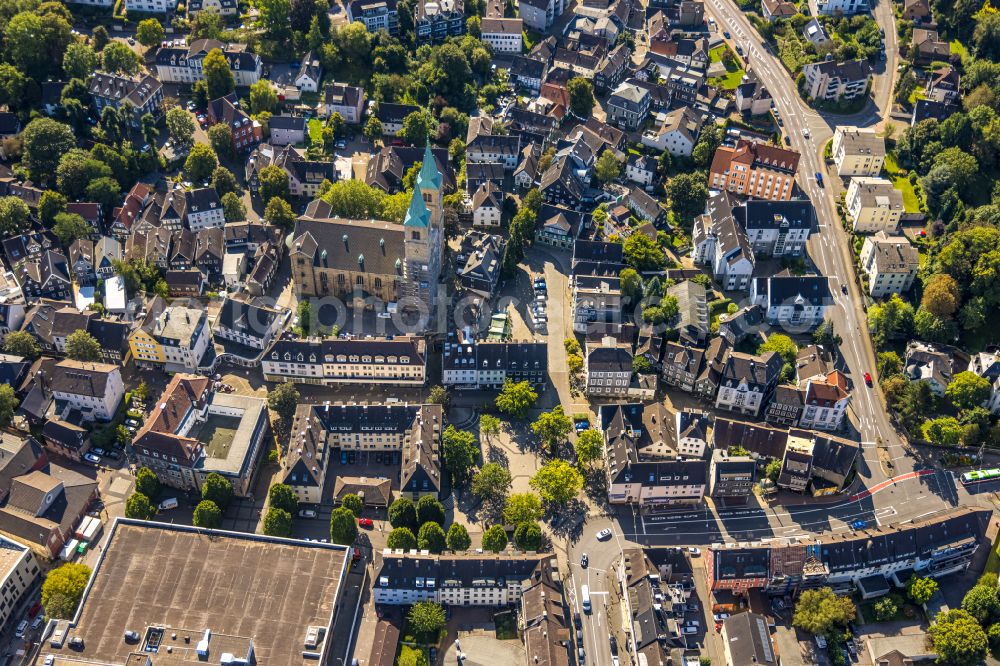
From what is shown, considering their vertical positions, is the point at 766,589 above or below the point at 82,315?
below

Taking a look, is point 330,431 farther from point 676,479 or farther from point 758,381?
point 758,381

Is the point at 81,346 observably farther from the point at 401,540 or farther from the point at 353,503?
the point at 401,540

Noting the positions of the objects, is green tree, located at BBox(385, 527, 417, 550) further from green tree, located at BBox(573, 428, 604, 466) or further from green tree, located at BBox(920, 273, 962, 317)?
green tree, located at BBox(920, 273, 962, 317)

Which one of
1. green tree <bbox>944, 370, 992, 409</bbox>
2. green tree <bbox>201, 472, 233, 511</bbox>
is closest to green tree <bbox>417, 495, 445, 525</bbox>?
green tree <bbox>201, 472, 233, 511</bbox>

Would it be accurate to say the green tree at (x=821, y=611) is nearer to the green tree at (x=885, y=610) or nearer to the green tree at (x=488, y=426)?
the green tree at (x=885, y=610)

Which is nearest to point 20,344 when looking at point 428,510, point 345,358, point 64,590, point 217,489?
point 217,489

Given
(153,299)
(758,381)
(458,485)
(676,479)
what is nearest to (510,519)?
(458,485)
